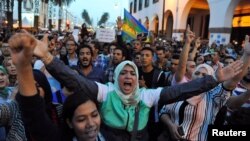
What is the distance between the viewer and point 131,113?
117 inches

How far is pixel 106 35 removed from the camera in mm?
10109

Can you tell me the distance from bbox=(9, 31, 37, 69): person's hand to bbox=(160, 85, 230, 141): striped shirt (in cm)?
205

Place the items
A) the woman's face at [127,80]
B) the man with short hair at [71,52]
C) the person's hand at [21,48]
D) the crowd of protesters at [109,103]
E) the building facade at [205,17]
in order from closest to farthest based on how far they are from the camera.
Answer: the person's hand at [21,48] < the crowd of protesters at [109,103] < the woman's face at [127,80] < the man with short hair at [71,52] < the building facade at [205,17]

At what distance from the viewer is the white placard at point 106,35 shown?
10.0 m

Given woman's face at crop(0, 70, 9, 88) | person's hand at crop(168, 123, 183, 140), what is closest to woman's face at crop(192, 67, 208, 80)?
person's hand at crop(168, 123, 183, 140)

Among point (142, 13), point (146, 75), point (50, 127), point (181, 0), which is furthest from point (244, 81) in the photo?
point (142, 13)

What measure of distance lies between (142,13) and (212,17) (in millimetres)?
29730

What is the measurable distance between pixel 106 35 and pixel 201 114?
704 cm

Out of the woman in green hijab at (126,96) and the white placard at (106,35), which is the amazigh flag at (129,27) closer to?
the white placard at (106,35)

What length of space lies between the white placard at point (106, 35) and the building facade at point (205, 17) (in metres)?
9.95

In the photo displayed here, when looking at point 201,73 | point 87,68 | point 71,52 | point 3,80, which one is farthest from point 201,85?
point 71,52

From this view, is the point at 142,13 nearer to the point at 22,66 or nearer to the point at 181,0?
the point at 181,0

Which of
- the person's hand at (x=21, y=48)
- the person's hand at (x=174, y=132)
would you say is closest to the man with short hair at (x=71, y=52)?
the person's hand at (x=174, y=132)

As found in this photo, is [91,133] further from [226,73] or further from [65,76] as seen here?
[226,73]
